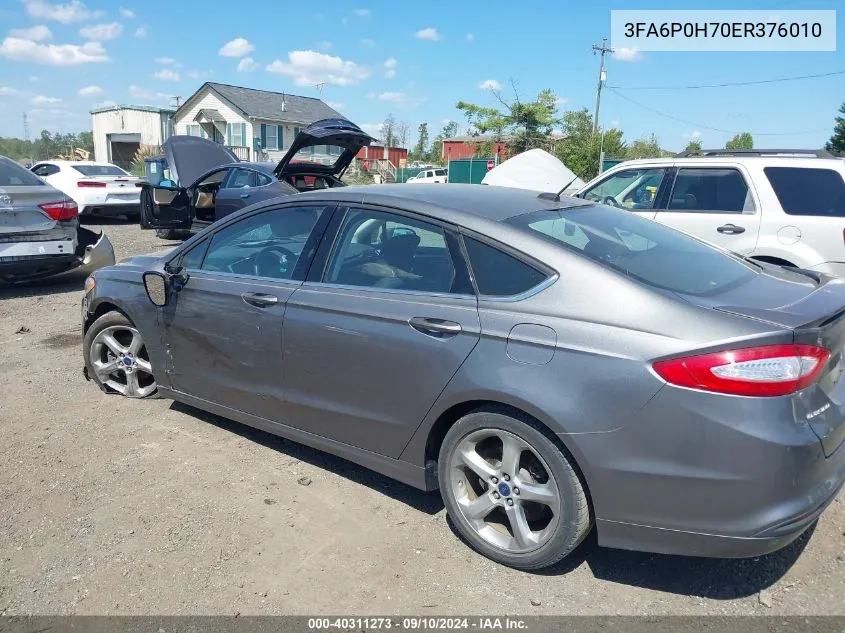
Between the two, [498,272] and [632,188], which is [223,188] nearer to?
[632,188]

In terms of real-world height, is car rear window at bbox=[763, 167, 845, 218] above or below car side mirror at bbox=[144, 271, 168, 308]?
above

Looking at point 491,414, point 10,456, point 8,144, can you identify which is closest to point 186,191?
point 10,456

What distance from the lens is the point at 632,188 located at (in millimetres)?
7422

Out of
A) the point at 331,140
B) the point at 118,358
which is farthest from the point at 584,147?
the point at 118,358

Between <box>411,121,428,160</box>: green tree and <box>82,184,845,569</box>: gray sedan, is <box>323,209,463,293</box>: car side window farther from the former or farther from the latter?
<box>411,121,428,160</box>: green tree

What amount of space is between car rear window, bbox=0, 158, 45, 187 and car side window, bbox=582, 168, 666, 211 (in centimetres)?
647

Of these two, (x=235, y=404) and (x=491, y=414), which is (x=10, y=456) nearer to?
(x=235, y=404)

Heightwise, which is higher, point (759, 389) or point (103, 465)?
point (759, 389)

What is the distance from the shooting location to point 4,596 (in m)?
2.78

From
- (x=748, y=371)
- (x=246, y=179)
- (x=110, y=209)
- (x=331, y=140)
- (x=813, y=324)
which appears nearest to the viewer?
(x=748, y=371)

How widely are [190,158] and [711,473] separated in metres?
12.9

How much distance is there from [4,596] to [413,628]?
1.69 metres

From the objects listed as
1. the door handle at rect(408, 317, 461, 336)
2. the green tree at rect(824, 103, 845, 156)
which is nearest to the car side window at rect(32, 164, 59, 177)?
the door handle at rect(408, 317, 461, 336)

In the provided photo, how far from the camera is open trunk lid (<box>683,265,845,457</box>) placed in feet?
8.00
